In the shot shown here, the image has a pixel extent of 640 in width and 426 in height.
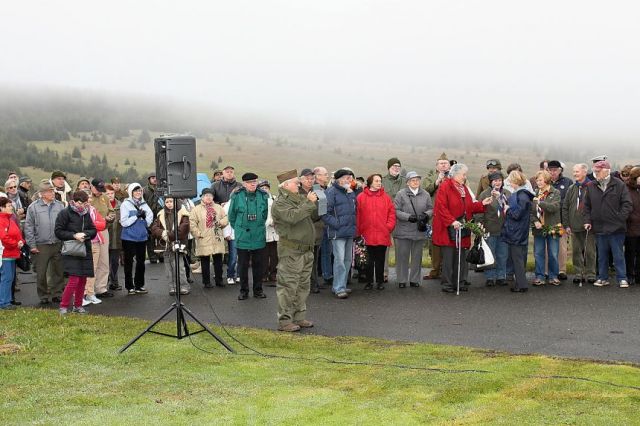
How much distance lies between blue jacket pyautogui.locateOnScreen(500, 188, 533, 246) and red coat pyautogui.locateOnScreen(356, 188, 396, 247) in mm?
2235

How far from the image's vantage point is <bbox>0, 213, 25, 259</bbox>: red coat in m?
13.8

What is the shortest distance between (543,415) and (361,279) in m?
9.47

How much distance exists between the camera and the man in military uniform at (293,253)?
12008 mm

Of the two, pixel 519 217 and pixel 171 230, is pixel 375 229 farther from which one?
pixel 171 230

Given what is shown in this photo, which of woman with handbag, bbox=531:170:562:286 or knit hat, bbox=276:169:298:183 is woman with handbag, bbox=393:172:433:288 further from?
knit hat, bbox=276:169:298:183

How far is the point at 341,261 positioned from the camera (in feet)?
48.9

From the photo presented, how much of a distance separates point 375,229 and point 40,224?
631cm

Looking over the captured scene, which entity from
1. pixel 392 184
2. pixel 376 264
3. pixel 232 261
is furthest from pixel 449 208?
pixel 232 261

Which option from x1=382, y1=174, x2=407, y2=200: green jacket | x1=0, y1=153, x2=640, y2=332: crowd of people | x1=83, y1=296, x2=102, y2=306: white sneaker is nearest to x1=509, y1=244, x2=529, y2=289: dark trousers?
x1=0, y1=153, x2=640, y2=332: crowd of people

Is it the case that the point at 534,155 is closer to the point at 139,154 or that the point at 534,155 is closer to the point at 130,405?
the point at 139,154

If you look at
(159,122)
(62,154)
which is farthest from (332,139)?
(62,154)

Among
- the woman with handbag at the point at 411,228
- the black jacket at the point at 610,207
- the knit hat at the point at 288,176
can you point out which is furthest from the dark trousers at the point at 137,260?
the black jacket at the point at 610,207

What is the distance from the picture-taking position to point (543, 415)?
715cm

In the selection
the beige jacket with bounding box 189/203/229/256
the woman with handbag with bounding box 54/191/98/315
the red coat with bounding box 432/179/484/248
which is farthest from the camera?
the beige jacket with bounding box 189/203/229/256
